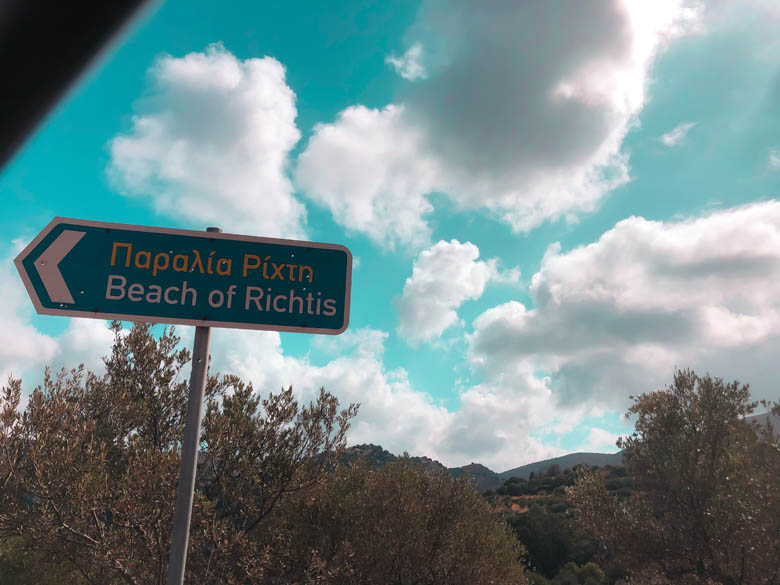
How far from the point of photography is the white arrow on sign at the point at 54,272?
306 cm

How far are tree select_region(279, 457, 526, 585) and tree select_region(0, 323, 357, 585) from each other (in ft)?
10.8

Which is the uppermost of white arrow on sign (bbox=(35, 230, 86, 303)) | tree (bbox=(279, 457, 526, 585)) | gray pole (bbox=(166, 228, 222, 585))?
white arrow on sign (bbox=(35, 230, 86, 303))

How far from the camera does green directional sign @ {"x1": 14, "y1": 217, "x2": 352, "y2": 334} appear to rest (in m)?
3.08

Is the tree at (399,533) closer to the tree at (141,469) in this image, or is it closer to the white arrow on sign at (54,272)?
the tree at (141,469)

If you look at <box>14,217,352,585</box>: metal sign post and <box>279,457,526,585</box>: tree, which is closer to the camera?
<box>14,217,352,585</box>: metal sign post

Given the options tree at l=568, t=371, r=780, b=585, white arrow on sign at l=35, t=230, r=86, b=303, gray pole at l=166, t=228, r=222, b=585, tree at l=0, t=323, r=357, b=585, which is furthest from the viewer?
tree at l=568, t=371, r=780, b=585

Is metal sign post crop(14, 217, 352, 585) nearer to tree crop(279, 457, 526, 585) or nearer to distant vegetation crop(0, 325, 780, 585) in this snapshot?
distant vegetation crop(0, 325, 780, 585)

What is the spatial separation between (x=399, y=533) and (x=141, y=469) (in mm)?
11240

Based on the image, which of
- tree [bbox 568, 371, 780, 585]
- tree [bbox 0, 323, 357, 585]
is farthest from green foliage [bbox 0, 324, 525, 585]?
tree [bbox 568, 371, 780, 585]

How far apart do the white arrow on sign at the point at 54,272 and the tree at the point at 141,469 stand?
9123 millimetres

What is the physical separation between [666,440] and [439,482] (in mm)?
9520

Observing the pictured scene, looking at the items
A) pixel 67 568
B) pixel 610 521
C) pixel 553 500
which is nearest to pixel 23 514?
Result: pixel 67 568

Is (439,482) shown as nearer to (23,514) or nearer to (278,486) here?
(278,486)

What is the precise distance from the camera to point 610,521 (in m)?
20.5
